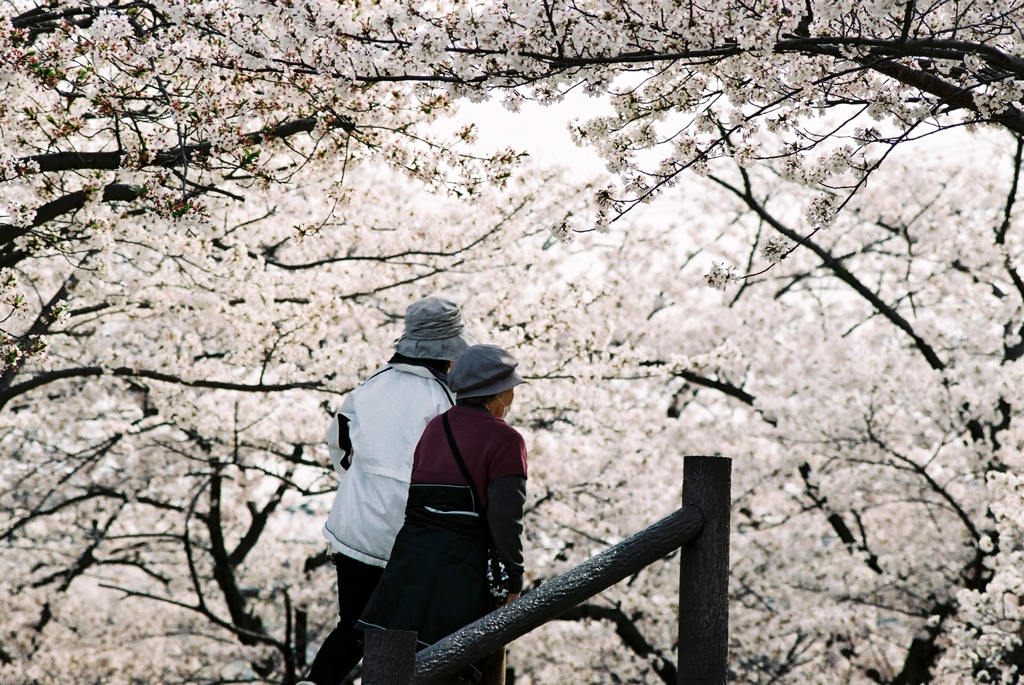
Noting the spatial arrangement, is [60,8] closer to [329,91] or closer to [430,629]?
[329,91]

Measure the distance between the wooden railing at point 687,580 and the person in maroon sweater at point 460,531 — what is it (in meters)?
0.27

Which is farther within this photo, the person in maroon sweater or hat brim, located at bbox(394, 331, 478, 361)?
hat brim, located at bbox(394, 331, 478, 361)

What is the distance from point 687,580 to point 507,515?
1.77ft

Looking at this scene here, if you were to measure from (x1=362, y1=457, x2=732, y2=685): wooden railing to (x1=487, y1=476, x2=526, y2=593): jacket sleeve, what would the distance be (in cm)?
21

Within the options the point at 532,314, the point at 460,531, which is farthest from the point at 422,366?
the point at 532,314

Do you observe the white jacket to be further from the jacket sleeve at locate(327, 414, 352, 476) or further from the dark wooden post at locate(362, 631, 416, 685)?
the dark wooden post at locate(362, 631, 416, 685)

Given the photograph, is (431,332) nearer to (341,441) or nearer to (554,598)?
(341,441)

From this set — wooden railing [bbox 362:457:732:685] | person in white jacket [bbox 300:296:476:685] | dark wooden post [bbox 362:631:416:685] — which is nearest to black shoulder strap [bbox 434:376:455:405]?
person in white jacket [bbox 300:296:476:685]

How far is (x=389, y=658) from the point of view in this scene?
1868mm

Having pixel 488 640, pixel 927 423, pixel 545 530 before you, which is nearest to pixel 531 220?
pixel 545 530

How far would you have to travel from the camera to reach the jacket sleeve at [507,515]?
2590 millimetres

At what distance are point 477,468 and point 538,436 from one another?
21.0 ft

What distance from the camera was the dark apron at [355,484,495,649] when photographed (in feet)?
8.68

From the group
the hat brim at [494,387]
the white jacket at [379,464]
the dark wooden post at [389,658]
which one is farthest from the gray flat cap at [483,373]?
the dark wooden post at [389,658]
